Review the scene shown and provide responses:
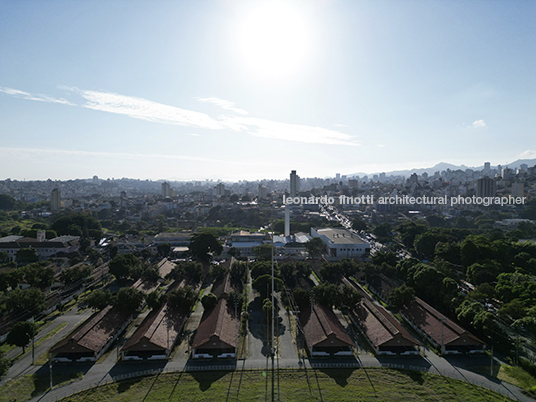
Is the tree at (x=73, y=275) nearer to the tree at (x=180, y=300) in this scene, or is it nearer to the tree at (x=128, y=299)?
the tree at (x=128, y=299)

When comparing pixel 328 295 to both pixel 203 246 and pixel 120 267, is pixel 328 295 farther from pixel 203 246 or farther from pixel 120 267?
pixel 120 267

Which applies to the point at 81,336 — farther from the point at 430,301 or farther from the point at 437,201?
the point at 437,201

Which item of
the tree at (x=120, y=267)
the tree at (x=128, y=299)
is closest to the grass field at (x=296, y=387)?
the tree at (x=128, y=299)

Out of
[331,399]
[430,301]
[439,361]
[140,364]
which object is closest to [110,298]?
Answer: [140,364]

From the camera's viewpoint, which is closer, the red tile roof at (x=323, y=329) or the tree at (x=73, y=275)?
the red tile roof at (x=323, y=329)

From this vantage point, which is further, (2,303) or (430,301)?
(430,301)

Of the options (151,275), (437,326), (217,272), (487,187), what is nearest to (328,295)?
(437,326)
